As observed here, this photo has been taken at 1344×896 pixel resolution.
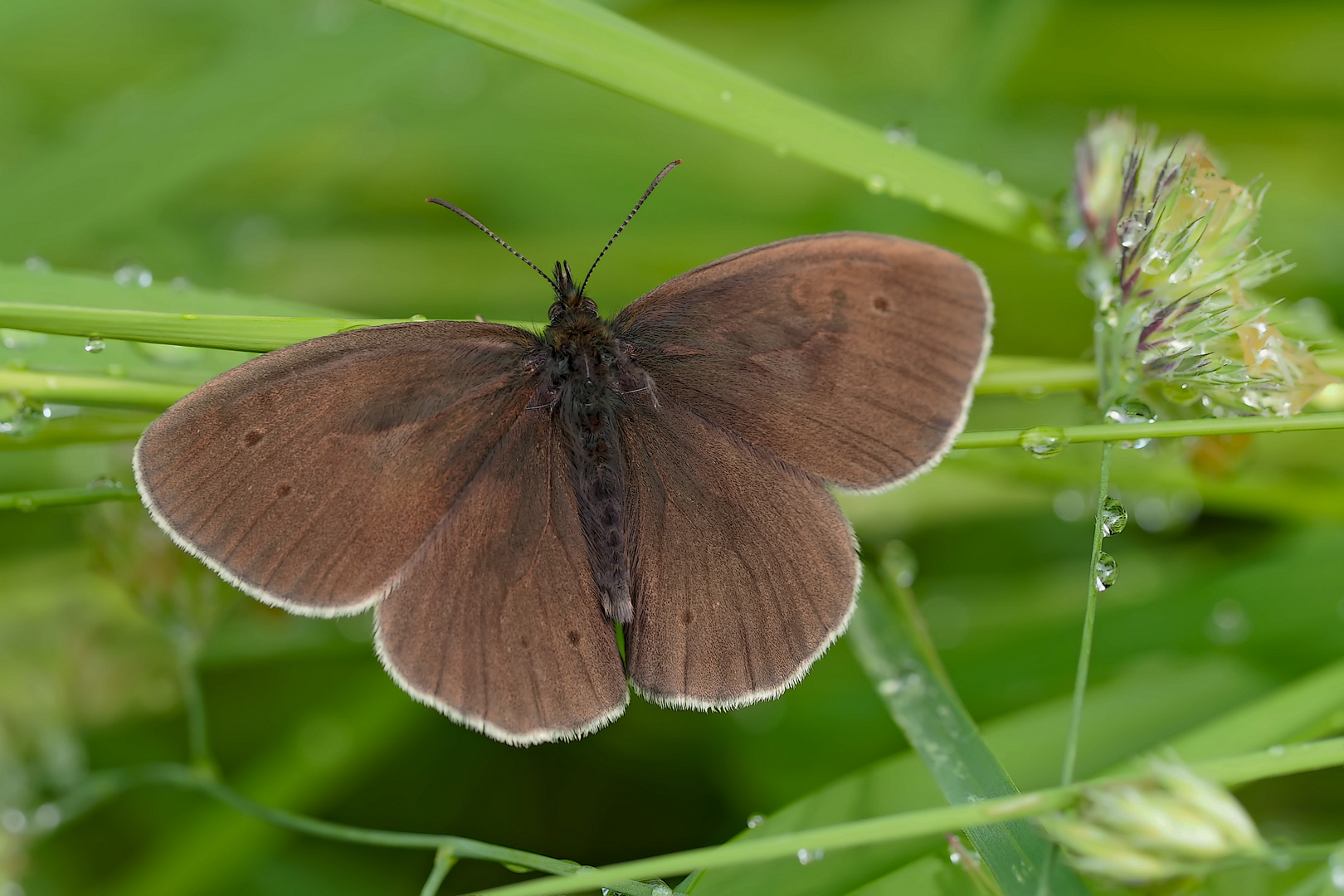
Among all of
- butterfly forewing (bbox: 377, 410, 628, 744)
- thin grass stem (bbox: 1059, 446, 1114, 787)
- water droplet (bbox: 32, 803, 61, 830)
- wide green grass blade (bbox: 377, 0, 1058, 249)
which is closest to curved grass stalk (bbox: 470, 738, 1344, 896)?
thin grass stem (bbox: 1059, 446, 1114, 787)

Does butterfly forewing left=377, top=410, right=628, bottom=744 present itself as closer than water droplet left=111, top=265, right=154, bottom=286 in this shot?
Yes

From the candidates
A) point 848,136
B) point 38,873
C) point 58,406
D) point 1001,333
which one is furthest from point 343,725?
point 1001,333

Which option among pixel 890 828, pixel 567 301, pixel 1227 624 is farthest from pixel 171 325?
pixel 1227 624

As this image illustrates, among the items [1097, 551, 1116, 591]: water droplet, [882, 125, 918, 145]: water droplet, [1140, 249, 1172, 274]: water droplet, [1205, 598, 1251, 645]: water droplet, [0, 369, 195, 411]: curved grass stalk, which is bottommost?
[0, 369, 195, 411]: curved grass stalk

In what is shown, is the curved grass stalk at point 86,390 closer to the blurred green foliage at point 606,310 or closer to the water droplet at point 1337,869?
the blurred green foliage at point 606,310

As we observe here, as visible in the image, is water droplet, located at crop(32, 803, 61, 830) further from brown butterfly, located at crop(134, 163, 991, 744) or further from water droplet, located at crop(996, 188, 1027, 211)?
water droplet, located at crop(996, 188, 1027, 211)

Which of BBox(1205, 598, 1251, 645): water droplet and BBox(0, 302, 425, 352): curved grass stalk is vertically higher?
BBox(1205, 598, 1251, 645): water droplet

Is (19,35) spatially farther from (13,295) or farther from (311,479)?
(311,479)
